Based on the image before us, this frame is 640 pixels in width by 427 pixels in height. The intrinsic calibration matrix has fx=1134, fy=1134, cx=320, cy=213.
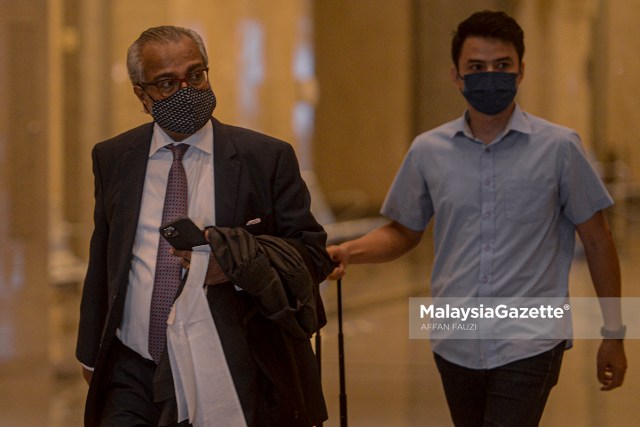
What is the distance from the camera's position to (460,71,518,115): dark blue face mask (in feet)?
11.9

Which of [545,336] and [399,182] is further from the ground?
[399,182]

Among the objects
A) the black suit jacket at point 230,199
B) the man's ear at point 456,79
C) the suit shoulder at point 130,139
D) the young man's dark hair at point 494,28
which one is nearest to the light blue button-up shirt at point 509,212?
the man's ear at point 456,79

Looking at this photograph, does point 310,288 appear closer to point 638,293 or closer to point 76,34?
point 638,293

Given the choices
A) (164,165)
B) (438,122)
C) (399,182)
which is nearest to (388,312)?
(438,122)

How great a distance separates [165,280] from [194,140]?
390mm

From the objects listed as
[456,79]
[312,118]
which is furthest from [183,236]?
[312,118]

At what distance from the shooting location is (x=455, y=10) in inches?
254

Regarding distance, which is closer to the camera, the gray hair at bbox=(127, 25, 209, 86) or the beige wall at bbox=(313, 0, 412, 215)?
the gray hair at bbox=(127, 25, 209, 86)

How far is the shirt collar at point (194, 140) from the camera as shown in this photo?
3090mm

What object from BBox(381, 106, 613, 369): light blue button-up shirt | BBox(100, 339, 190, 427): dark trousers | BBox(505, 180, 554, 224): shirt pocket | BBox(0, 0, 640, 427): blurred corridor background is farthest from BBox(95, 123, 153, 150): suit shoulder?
BBox(0, 0, 640, 427): blurred corridor background

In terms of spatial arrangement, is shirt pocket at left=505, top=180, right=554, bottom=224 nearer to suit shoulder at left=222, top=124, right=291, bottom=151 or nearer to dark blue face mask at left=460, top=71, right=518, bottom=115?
dark blue face mask at left=460, top=71, right=518, bottom=115

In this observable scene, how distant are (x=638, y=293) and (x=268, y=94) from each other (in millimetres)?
5689

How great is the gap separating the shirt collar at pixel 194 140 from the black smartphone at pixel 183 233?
0.32m

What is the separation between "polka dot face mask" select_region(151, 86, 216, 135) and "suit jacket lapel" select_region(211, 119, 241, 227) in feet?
0.34
